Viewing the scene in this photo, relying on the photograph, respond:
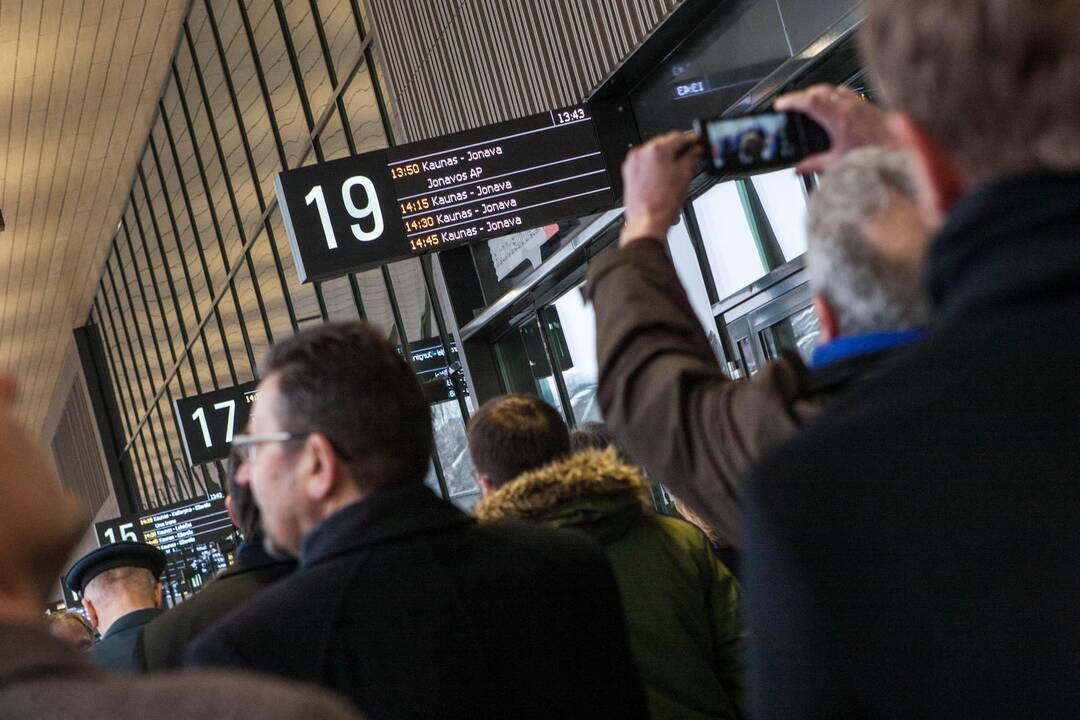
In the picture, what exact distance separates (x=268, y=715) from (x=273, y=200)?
13779 millimetres

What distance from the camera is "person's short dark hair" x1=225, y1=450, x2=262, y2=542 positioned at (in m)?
3.20

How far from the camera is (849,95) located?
2.10 m

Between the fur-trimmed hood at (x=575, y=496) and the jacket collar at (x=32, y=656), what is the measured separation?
193cm

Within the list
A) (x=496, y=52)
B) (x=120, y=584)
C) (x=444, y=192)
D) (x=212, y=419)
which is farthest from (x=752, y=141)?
(x=212, y=419)

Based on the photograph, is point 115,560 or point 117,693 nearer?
point 117,693

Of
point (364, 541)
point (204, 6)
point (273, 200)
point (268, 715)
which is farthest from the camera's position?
point (204, 6)

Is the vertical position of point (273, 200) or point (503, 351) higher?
point (273, 200)

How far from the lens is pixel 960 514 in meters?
1.01

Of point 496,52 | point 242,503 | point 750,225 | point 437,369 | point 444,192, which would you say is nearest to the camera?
point 242,503

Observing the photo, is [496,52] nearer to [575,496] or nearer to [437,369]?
[437,369]

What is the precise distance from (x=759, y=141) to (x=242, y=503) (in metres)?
1.66

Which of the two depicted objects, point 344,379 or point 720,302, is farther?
point 720,302

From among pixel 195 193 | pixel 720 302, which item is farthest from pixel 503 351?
pixel 195 193

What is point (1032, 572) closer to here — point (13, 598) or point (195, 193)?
point (13, 598)
